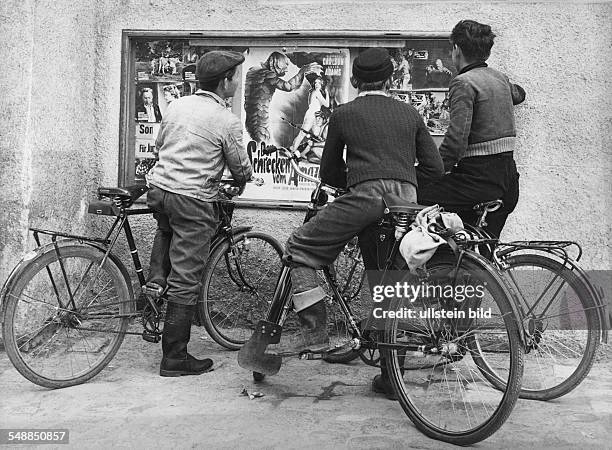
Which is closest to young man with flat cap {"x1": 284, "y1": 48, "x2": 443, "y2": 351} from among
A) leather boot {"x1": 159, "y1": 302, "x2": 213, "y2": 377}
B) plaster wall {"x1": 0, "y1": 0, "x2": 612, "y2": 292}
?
leather boot {"x1": 159, "y1": 302, "x2": 213, "y2": 377}

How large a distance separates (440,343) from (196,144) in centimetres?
190

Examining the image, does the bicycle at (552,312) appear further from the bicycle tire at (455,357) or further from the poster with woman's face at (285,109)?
the poster with woman's face at (285,109)

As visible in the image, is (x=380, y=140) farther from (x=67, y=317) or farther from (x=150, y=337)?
(x=67, y=317)

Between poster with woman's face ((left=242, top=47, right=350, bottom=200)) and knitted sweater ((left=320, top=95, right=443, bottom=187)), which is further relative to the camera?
poster with woman's face ((left=242, top=47, right=350, bottom=200))

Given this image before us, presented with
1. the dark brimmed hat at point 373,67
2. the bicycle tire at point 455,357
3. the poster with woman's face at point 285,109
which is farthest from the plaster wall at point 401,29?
the bicycle tire at point 455,357

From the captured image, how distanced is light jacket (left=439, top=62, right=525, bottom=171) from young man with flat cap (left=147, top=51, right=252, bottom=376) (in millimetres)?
1288

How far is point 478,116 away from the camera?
443 cm

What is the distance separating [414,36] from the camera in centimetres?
539

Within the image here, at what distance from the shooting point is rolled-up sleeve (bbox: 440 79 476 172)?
4.34 metres

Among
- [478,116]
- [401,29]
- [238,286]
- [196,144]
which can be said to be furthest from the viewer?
[401,29]

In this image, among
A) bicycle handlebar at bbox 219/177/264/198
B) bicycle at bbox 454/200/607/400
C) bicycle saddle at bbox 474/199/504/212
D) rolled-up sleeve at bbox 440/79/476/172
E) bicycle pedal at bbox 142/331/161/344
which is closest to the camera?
bicycle at bbox 454/200/607/400

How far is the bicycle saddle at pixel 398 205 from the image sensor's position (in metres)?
3.88

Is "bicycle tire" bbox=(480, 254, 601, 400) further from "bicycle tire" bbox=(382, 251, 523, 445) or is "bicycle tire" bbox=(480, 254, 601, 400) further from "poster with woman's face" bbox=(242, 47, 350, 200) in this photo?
"poster with woman's face" bbox=(242, 47, 350, 200)

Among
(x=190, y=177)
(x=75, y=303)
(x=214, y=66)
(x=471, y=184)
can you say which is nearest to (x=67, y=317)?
(x=75, y=303)
